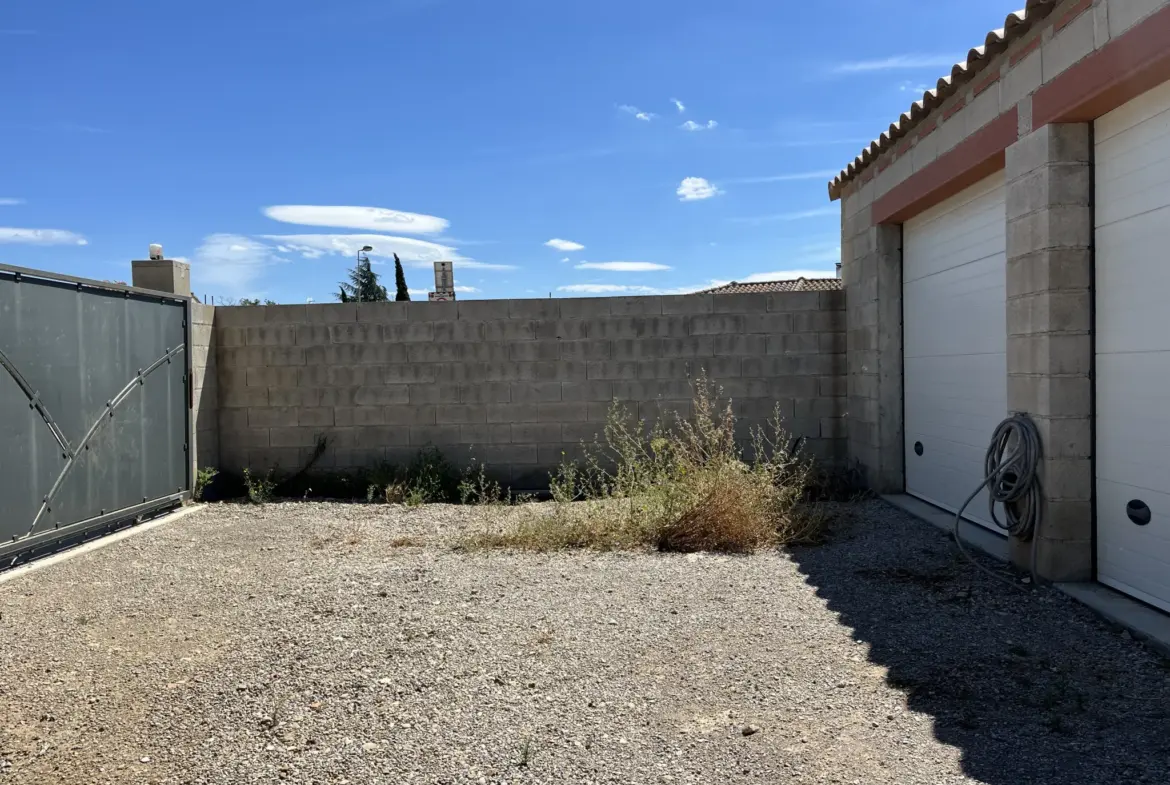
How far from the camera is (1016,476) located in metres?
5.04

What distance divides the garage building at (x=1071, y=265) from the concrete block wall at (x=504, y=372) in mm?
2160

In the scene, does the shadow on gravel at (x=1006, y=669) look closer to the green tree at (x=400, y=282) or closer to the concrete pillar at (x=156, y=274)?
the concrete pillar at (x=156, y=274)

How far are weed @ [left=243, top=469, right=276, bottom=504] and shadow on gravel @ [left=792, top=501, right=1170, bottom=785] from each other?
5627mm

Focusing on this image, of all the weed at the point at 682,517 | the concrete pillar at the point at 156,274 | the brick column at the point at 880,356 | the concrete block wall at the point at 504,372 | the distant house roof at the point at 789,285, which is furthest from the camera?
the distant house roof at the point at 789,285

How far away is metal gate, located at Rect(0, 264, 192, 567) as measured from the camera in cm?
581

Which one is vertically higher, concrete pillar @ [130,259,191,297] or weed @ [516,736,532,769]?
concrete pillar @ [130,259,191,297]

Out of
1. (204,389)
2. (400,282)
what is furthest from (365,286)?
(204,389)

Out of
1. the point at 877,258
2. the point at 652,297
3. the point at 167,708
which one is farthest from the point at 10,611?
the point at 877,258

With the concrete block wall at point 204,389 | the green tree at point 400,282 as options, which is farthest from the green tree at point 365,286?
the concrete block wall at point 204,389

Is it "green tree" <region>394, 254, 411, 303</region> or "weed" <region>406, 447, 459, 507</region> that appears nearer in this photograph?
"weed" <region>406, 447, 459, 507</region>

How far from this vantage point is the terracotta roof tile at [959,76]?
15.9 feet

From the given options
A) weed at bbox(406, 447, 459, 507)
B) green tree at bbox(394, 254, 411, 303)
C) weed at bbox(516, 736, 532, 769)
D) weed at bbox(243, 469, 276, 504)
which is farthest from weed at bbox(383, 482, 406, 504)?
green tree at bbox(394, 254, 411, 303)

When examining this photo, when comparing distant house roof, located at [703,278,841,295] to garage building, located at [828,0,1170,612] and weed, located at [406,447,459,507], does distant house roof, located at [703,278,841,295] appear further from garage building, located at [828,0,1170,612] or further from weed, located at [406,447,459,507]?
garage building, located at [828,0,1170,612]

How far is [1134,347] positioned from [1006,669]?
1965 millimetres
